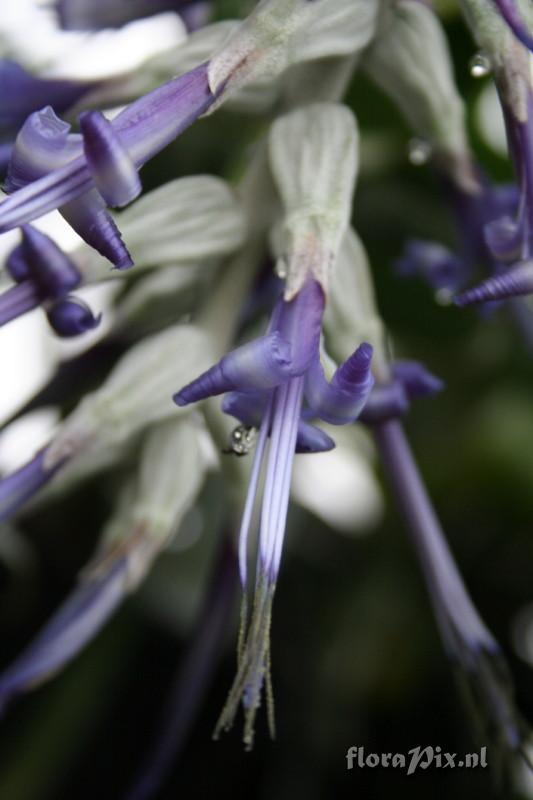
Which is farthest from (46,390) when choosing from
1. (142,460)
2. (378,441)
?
(378,441)

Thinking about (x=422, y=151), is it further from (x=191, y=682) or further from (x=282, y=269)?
(x=191, y=682)

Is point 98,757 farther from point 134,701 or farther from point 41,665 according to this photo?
point 41,665

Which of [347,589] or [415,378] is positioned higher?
[415,378]

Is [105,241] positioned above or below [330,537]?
above

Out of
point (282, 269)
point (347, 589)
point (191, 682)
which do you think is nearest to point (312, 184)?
point (282, 269)

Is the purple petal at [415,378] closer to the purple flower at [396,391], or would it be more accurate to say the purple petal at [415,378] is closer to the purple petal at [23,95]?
the purple flower at [396,391]

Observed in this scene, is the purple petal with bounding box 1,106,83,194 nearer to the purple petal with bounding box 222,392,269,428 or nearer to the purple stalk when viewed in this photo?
the purple petal with bounding box 222,392,269,428

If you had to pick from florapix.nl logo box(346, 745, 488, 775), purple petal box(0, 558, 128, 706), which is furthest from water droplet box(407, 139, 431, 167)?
florapix.nl logo box(346, 745, 488, 775)
